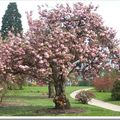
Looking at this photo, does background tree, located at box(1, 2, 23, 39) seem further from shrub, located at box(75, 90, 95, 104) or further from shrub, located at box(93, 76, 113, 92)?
shrub, located at box(75, 90, 95, 104)

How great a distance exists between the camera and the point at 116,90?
103 feet

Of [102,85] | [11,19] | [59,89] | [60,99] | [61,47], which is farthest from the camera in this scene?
[11,19]

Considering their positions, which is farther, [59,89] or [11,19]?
[11,19]

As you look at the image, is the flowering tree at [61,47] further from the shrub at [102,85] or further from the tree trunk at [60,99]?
the shrub at [102,85]

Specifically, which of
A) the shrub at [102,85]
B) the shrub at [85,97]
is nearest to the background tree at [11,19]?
the shrub at [102,85]

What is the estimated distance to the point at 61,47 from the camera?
58.1 ft

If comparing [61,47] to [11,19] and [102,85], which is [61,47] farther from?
[11,19]

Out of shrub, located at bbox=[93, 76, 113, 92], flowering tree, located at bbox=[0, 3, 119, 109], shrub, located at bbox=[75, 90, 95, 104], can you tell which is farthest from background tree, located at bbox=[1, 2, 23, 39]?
flowering tree, located at bbox=[0, 3, 119, 109]

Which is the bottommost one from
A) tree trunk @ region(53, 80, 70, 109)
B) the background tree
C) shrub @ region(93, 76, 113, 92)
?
tree trunk @ region(53, 80, 70, 109)

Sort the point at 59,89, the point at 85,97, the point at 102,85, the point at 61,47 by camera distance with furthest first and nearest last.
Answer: the point at 102,85, the point at 85,97, the point at 59,89, the point at 61,47

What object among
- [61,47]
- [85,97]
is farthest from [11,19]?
[61,47]

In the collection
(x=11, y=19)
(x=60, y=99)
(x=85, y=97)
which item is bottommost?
(x=60, y=99)

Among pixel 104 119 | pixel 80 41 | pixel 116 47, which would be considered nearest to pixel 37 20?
pixel 80 41

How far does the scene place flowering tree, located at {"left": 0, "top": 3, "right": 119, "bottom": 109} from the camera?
1767 cm
